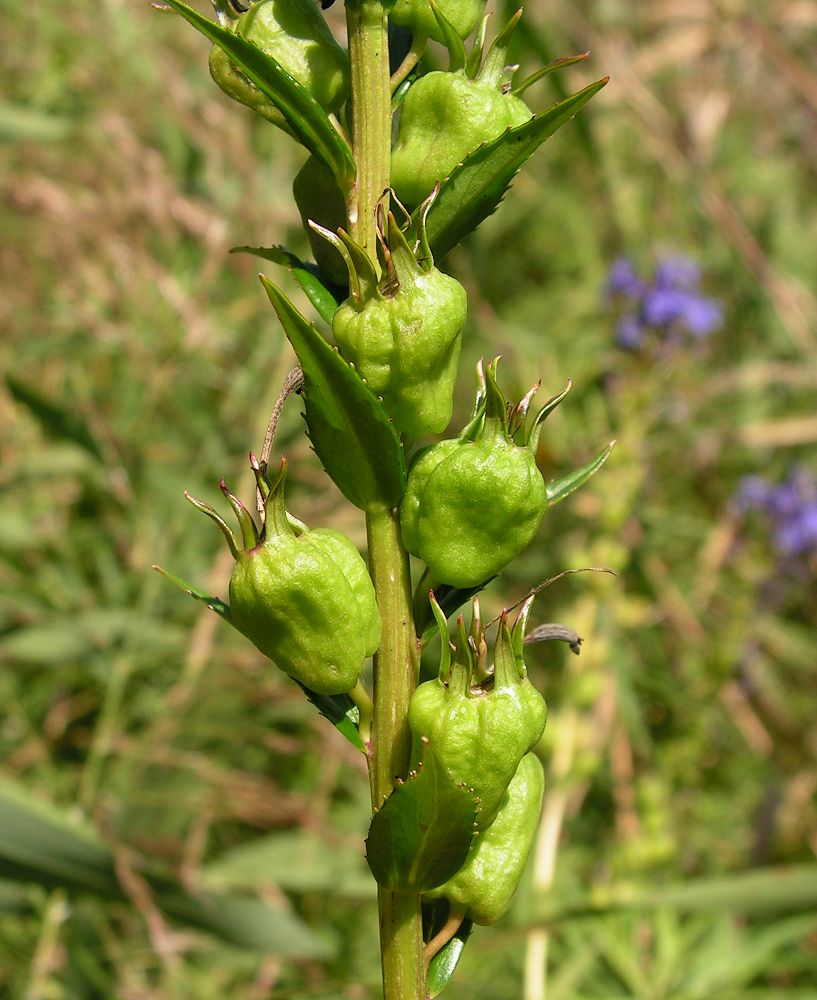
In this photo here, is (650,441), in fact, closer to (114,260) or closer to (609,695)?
(609,695)

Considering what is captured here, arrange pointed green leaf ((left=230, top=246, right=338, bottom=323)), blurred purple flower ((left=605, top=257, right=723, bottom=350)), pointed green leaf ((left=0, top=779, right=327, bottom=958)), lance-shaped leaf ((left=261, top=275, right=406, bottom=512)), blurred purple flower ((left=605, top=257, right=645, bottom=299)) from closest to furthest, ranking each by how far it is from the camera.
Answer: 1. lance-shaped leaf ((left=261, top=275, right=406, bottom=512))
2. pointed green leaf ((left=230, top=246, right=338, bottom=323))
3. pointed green leaf ((left=0, top=779, right=327, bottom=958))
4. blurred purple flower ((left=605, top=257, right=723, bottom=350))
5. blurred purple flower ((left=605, top=257, right=645, bottom=299))

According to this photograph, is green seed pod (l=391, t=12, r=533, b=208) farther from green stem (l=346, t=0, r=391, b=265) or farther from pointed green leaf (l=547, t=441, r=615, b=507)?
pointed green leaf (l=547, t=441, r=615, b=507)

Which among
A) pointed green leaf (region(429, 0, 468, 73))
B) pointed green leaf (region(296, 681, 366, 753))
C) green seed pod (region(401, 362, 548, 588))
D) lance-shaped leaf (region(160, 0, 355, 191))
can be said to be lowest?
pointed green leaf (region(296, 681, 366, 753))

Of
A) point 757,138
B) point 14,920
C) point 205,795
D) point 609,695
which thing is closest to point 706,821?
point 609,695

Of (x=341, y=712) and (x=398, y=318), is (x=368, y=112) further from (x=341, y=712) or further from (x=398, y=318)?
(x=341, y=712)

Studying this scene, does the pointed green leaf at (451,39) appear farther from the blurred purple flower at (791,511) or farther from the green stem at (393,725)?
the blurred purple flower at (791,511)

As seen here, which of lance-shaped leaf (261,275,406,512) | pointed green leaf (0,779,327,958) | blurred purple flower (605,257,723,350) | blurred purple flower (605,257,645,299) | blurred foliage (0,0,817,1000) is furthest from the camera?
blurred purple flower (605,257,645,299)

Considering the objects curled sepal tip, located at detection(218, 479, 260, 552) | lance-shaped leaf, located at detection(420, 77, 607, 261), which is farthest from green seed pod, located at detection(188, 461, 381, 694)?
lance-shaped leaf, located at detection(420, 77, 607, 261)
